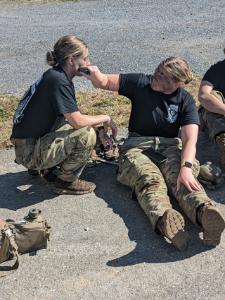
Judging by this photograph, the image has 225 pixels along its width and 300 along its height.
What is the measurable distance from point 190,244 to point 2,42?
726 centimetres

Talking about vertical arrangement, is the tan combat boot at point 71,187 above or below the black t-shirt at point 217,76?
below

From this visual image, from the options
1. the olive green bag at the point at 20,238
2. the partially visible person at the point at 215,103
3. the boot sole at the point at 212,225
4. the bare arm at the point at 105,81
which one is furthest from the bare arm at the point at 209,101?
the olive green bag at the point at 20,238

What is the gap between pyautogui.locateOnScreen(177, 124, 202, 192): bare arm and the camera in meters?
4.52

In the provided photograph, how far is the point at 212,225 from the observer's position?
161 inches

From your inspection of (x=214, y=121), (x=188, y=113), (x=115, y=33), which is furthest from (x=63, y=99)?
(x=115, y=33)

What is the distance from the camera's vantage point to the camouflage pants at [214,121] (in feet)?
18.2

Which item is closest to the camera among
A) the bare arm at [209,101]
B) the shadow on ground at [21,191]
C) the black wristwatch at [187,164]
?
the black wristwatch at [187,164]

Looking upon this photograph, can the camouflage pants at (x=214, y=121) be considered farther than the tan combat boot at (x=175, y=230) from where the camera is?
Yes

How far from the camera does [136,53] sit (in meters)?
9.63

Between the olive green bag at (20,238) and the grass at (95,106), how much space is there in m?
2.22

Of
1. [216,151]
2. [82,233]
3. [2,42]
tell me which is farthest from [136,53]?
[82,233]

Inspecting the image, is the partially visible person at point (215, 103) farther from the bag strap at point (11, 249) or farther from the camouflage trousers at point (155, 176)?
the bag strap at point (11, 249)

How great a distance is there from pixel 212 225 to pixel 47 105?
1.71 metres

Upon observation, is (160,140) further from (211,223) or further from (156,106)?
(211,223)
